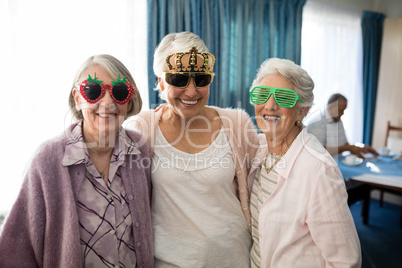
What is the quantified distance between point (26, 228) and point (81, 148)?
1.09ft

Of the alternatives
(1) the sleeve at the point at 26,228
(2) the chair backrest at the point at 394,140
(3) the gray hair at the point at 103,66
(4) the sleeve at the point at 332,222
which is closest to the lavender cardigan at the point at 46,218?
(1) the sleeve at the point at 26,228

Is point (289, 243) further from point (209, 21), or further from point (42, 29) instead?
point (209, 21)

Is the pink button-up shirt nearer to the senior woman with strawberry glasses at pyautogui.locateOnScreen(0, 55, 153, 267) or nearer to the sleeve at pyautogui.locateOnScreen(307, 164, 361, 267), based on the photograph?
the sleeve at pyautogui.locateOnScreen(307, 164, 361, 267)

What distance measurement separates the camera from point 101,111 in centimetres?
115

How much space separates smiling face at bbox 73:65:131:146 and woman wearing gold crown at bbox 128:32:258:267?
0.29 metres

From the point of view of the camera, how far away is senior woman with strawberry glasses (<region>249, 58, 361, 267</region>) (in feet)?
3.48

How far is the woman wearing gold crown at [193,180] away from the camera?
4.39ft

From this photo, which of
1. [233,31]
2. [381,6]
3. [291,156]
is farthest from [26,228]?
[381,6]

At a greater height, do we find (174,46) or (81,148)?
(174,46)

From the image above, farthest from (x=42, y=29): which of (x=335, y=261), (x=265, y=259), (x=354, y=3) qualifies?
(x=354, y=3)

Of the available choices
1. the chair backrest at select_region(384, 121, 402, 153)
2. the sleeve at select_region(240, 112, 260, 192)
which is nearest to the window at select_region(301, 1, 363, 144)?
the chair backrest at select_region(384, 121, 402, 153)

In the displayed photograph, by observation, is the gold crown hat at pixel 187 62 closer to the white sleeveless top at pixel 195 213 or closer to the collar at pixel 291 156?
the white sleeveless top at pixel 195 213

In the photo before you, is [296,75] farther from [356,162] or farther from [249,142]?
[356,162]

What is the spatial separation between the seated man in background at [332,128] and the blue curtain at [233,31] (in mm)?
984
